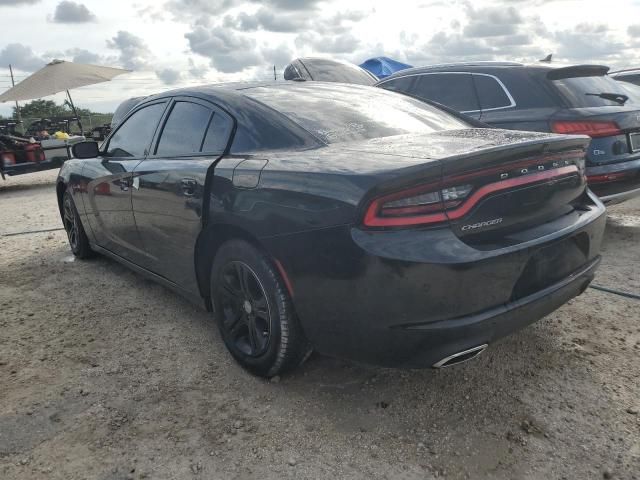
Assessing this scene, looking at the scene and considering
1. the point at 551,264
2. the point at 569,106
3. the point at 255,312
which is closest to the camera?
the point at 551,264

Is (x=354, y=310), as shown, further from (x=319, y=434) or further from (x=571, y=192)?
(x=571, y=192)

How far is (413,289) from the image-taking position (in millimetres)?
2020

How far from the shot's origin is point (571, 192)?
8.29ft

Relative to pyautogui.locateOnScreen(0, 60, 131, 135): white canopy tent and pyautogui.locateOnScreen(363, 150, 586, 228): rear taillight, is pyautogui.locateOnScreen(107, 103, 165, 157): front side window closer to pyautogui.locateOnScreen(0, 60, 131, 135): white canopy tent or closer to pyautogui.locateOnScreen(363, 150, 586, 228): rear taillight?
pyautogui.locateOnScreen(363, 150, 586, 228): rear taillight

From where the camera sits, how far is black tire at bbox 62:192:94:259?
195 inches

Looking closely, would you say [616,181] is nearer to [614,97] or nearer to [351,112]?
[614,97]

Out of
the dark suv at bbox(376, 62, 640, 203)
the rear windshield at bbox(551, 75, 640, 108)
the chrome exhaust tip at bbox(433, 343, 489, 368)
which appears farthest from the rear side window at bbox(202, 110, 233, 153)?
the rear windshield at bbox(551, 75, 640, 108)

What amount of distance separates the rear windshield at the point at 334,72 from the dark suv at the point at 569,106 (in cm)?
331

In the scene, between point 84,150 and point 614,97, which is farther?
point 614,97

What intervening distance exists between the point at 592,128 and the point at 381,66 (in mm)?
9172

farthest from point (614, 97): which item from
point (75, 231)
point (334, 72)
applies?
point (75, 231)

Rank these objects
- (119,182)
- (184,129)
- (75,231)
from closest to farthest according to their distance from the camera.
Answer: (184,129), (119,182), (75,231)

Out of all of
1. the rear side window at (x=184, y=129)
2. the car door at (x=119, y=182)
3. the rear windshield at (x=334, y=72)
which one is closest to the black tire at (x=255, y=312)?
the rear side window at (x=184, y=129)

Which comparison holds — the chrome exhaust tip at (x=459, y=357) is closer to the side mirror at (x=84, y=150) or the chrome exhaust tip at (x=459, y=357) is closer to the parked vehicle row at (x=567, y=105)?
the parked vehicle row at (x=567, y=105)
